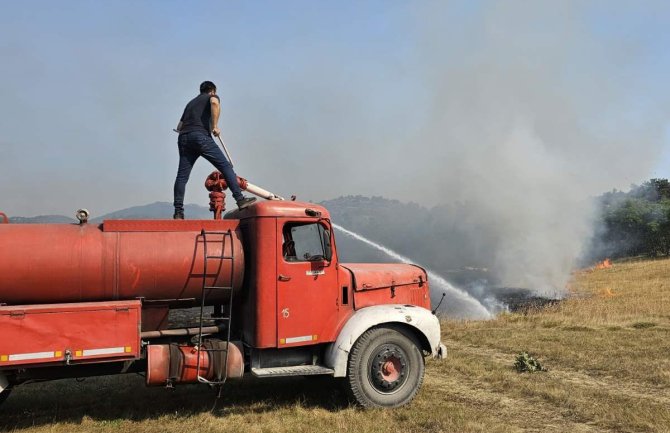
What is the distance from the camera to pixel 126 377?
30.8ft

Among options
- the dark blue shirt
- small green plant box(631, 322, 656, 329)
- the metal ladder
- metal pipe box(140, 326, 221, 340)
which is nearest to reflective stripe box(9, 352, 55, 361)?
metal pipe box(140, 326, 221, 340)

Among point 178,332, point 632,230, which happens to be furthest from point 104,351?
point 632,230

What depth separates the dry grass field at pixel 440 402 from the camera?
21.8ft

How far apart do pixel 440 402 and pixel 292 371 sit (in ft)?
7.52

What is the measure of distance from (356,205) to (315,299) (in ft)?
269

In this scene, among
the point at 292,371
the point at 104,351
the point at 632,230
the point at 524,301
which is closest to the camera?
the point at 104,351

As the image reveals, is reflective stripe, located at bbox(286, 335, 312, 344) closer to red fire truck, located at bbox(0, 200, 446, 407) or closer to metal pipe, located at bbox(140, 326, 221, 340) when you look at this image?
red fire truck, located at bbox(0, 200, 446, 407)

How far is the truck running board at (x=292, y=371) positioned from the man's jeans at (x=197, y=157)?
255 cm

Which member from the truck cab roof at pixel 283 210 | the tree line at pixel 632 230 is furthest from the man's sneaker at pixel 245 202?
the tree line at pixel 632 230

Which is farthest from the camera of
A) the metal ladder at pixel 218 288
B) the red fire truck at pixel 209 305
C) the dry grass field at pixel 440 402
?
the metal ladder at pixel 218 288

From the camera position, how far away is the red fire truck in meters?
6.07

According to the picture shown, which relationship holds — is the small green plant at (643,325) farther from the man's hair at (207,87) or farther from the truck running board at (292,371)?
the man's hair at (207,87)

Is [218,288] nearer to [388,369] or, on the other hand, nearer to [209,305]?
[209,305]

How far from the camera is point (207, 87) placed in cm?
809
